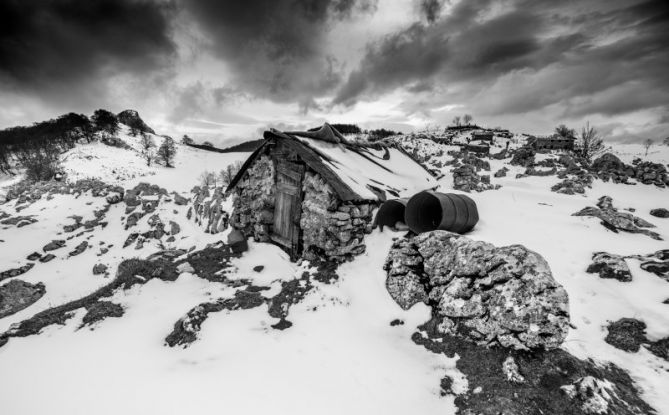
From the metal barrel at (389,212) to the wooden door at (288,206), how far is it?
2.86 metres

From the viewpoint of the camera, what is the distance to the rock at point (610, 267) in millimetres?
5167

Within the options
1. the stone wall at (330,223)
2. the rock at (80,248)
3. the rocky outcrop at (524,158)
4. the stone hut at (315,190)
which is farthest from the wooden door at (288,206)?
the rocky outcrop at (524,158)

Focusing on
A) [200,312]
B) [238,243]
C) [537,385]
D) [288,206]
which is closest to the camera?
[537,385]

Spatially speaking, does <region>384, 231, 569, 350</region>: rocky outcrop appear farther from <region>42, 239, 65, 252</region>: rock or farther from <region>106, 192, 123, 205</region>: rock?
<region>106, 192, 123, 205</region>: rock

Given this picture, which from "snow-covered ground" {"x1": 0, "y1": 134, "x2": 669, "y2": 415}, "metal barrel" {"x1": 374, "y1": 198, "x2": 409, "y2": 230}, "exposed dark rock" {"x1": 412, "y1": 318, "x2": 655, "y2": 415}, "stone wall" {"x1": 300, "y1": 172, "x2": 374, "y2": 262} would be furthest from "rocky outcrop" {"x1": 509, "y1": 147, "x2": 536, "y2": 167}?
"exposed dark rock" {"x1": 412, "y1": 318, "x2": 655, "y2": 415}

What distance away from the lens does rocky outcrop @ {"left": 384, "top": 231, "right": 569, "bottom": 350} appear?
4195 mm

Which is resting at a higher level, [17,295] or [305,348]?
[305,348]

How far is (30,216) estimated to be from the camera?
1828cm

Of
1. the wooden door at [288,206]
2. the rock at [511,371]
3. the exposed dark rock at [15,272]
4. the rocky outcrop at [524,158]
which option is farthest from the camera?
the rocky outcrop at [524,158]

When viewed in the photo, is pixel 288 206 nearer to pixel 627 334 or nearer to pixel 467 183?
pixel 627 334

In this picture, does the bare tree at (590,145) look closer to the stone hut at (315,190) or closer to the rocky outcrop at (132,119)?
the stone hut at (315,190)

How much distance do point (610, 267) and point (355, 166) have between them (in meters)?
7.33

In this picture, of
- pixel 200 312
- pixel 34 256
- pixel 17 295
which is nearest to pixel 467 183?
pixel 200 312

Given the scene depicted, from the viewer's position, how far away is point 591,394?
3.26 meters
